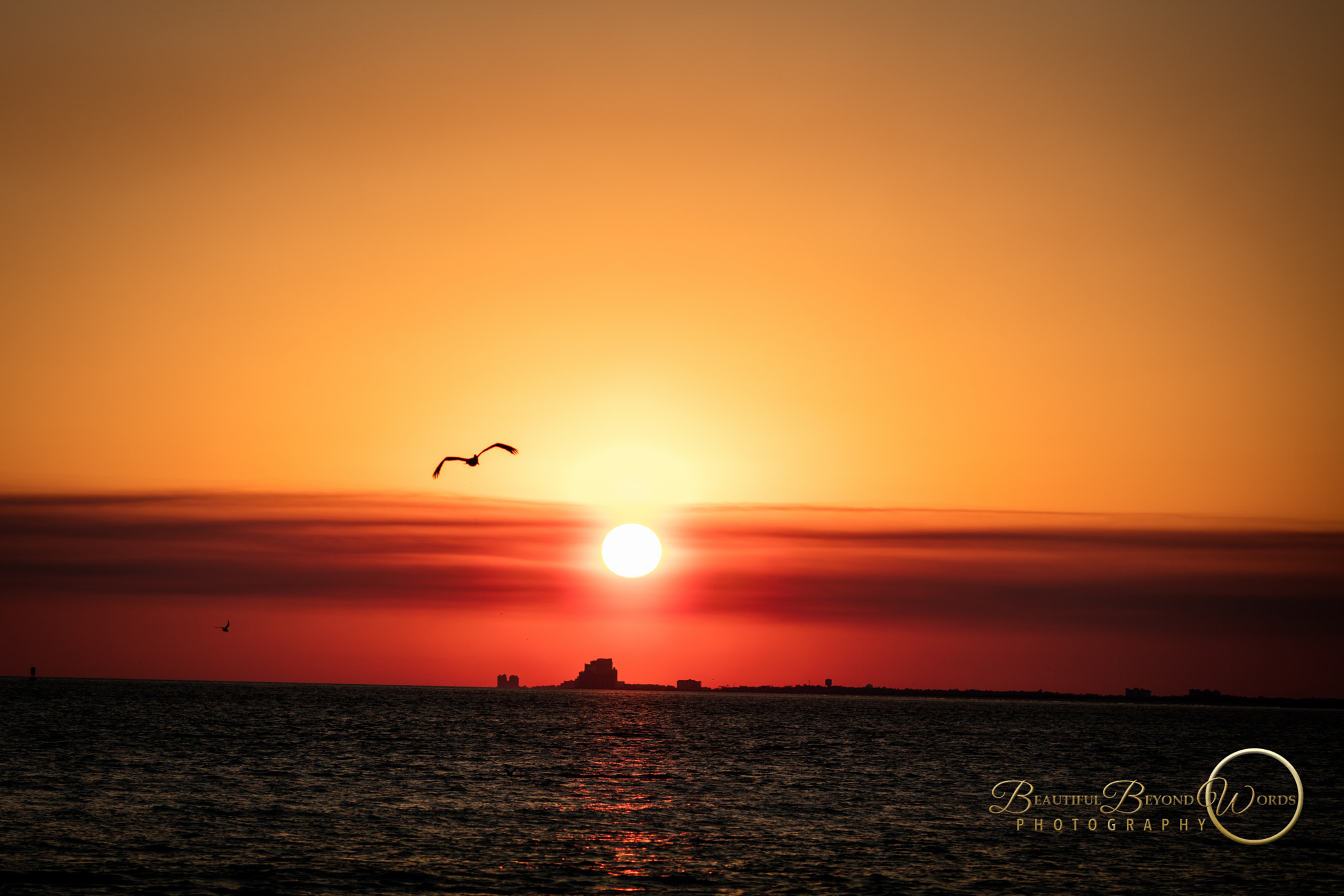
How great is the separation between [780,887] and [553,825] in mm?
15386

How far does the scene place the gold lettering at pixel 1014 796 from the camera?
5834 centimetres

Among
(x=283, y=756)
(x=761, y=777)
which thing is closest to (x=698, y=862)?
(x=761, y=777)

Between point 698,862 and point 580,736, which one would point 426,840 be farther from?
point 580,736

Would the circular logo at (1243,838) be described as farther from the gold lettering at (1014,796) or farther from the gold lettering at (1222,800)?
the gold lettering at (1014,796)

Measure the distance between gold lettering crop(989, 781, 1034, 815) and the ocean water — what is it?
73cm

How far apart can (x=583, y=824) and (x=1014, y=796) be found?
2815cm

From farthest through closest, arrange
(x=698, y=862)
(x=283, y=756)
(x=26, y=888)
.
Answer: (x=283, y=756) → (x=698, y=862) → (x=26, y=888)

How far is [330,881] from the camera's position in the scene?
37250 millimetres

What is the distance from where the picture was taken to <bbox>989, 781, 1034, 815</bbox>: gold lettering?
58344 mm

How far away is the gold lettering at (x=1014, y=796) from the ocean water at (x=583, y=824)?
2.38 ft

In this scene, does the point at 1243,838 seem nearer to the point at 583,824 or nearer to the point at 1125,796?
the point at 1125,796

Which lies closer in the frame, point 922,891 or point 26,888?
point 26,888

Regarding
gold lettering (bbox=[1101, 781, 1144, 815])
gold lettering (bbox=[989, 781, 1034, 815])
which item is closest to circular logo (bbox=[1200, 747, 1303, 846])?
gold lettering (bbox=[1101, 781, 1144, 815])

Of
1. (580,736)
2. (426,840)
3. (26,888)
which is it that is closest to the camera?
(26,888)
